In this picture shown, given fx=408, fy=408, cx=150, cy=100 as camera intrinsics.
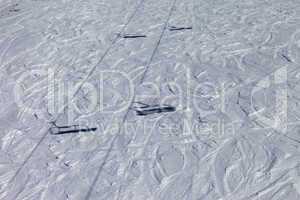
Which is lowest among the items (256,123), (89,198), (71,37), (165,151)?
(89,198)

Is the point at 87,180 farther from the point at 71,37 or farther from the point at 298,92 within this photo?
the point at 71,37

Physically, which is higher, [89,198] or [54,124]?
[54,124]

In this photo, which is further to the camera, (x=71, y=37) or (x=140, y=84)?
(x=71, y=37)

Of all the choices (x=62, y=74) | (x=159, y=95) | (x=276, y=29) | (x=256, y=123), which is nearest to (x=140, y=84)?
(x=159, y=95)

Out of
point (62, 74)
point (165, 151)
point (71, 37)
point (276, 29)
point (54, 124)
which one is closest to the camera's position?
point (165, 151)

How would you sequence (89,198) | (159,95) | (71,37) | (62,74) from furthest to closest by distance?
1. (71,37)
2. (62,74)
3. (159,95)
4. (89,198)
